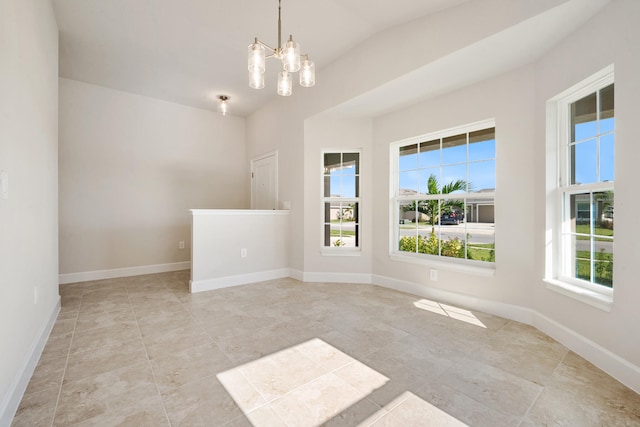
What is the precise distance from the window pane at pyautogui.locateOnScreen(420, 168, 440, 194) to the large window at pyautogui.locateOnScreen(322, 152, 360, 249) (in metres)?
0.93

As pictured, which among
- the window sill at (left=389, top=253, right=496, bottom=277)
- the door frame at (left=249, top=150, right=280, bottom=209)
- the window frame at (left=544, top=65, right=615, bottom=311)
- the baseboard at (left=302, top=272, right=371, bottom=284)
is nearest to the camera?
the window frame at (left=544, top=65, right=615, bottom=311)

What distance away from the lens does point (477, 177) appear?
317 cm

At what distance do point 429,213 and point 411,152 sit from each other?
85 cm

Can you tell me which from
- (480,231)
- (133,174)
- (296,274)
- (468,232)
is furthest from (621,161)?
(133,174)

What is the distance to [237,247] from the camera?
4094mm

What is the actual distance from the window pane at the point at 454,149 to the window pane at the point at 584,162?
101 cm

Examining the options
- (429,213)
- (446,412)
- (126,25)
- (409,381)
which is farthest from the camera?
(429,213)

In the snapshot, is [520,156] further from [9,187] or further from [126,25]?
[126,25]

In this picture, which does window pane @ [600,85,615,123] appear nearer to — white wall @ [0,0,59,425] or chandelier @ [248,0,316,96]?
chandelier @ [248,0,316,96]

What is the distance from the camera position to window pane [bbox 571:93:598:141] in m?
2.24

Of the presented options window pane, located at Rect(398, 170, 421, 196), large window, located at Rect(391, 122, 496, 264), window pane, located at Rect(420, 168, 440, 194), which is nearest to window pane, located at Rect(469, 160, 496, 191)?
large window, located at Rect(391, 122, 496, 264)

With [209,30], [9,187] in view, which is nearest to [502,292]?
[9,187]

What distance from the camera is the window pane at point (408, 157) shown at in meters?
3.77

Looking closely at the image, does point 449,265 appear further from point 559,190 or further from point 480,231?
point 559,190
